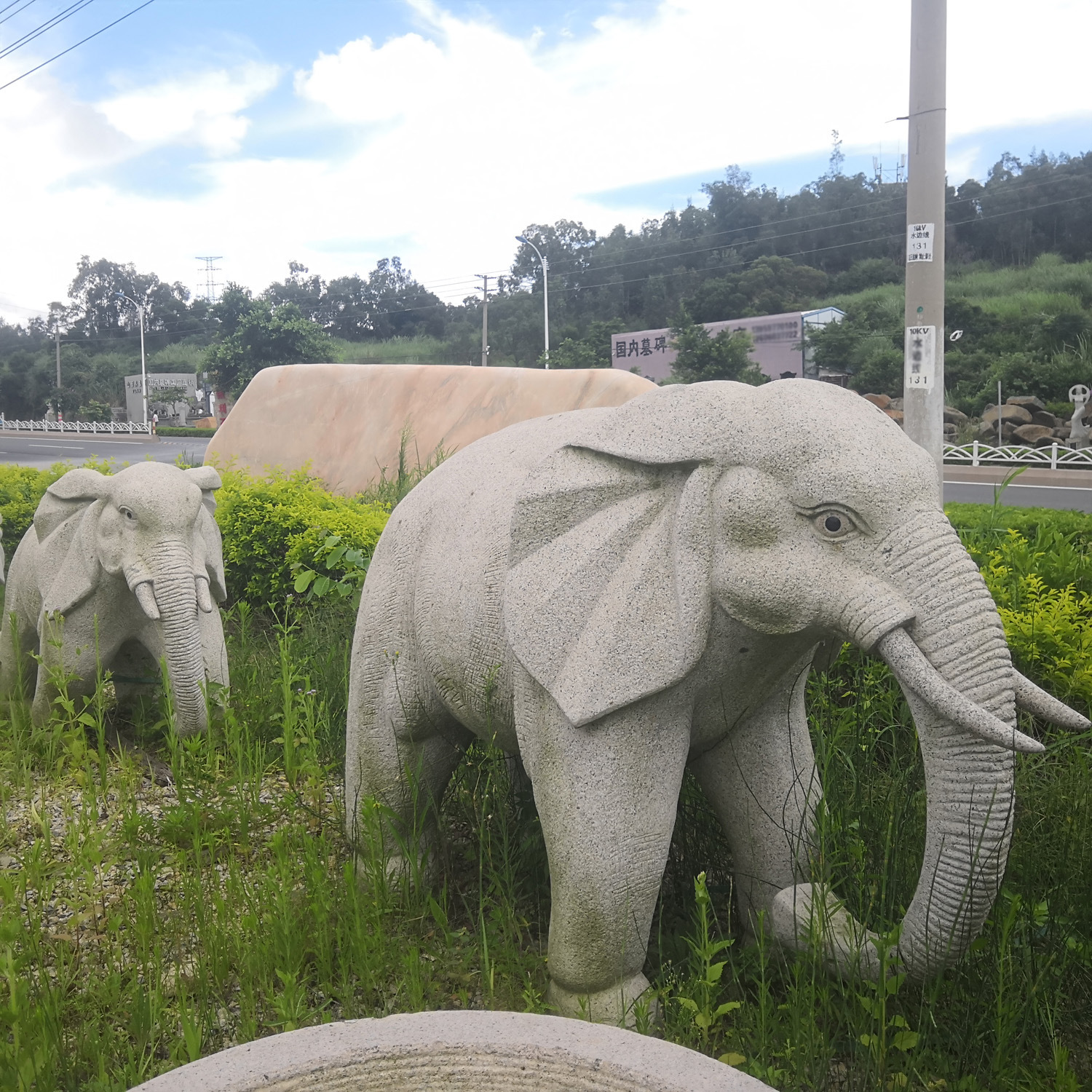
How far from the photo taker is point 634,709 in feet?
6.45

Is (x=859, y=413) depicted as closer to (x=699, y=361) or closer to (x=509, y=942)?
(x=509, y=942)

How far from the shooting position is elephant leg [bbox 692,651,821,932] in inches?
89.9

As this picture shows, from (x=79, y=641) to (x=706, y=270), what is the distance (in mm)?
24992

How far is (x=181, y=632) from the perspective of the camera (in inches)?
149

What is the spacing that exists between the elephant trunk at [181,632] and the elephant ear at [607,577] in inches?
83.8

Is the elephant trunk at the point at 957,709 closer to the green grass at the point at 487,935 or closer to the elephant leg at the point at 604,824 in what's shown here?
the green grass at the point at 487,935

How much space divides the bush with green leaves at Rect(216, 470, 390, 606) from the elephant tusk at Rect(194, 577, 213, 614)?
1.70 metres

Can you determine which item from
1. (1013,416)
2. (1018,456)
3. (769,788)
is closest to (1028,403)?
(1013,416)

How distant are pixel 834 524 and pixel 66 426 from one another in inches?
1210

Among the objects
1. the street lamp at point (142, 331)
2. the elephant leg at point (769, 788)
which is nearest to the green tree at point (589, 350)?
the street lamp at point (142, 331)

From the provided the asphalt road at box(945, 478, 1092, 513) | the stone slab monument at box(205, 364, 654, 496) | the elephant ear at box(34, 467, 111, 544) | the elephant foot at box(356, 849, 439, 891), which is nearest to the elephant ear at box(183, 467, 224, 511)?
Result: the elephant ear at box(34, 467, 111, 544)

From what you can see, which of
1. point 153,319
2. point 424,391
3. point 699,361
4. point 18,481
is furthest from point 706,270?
point 18,481

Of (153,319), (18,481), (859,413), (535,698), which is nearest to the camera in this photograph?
(859,413)

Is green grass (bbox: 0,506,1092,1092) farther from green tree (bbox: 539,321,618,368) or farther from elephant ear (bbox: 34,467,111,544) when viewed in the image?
green tree (bbox: 539,321,618,368)
